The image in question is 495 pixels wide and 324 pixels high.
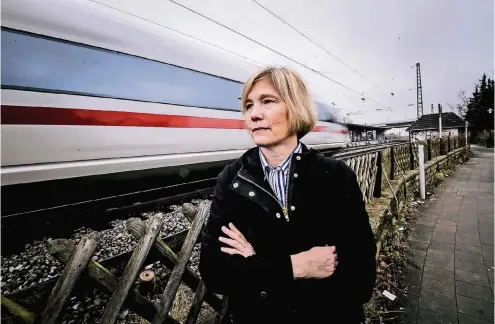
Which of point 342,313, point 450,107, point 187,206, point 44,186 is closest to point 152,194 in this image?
point 44,186

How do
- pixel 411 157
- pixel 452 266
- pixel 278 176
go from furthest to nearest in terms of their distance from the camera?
pixel 411 157 < pixel 452 266 < pixel 278 176

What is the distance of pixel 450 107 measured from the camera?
5762 centimetres

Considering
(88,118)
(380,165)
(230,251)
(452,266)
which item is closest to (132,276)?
(230,251)

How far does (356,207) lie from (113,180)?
382 centimetres

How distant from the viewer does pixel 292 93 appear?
1315 millimetres

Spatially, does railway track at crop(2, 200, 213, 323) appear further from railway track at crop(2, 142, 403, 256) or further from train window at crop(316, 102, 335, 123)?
train window at crop(316, 102, 335, 123)

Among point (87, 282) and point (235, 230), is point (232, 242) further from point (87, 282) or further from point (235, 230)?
point (87, 282)

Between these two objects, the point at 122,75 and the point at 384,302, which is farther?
the point at 122,75

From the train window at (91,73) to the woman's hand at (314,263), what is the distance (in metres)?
3.69

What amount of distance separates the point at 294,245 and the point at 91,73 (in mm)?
3820

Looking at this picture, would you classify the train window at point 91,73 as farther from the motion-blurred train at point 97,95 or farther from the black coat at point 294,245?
the black coat at point 294,245

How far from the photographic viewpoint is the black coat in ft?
3.71

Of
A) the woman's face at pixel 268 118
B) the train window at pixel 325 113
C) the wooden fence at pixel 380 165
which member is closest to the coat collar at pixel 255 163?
the woman's face at pixel 268 118

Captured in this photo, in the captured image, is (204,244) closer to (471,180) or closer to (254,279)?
(254,279)
